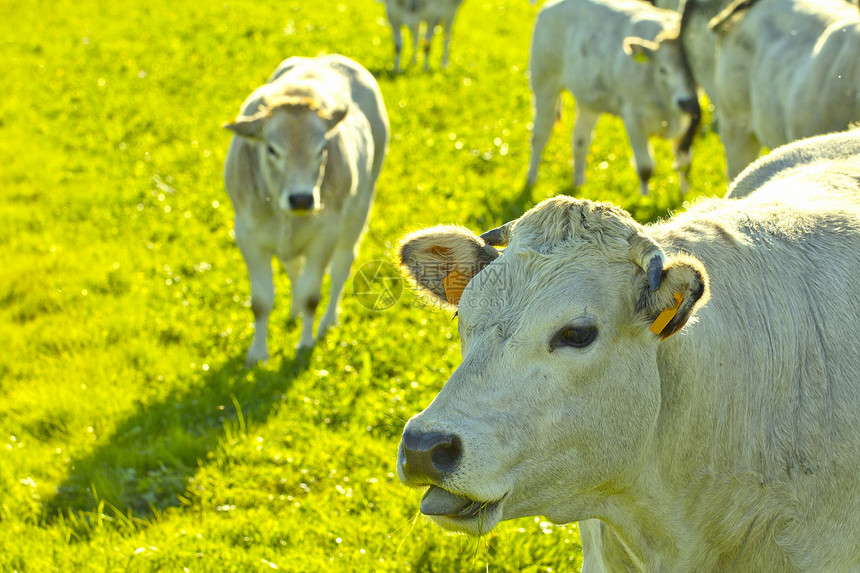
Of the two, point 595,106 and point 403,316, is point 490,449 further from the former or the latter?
point 595,106

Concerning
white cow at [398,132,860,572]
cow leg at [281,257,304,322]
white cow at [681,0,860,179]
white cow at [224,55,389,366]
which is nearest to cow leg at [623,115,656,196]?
white cow at [681,0,860,179]

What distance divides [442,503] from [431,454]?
0.19 meters

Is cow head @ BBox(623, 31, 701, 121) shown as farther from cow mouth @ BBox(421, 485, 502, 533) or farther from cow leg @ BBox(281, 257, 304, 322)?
cow mouth @ BBox(421, 485, 502, 533)

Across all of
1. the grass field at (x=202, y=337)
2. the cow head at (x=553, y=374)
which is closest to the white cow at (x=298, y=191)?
the grass field at (x=202, y=337)

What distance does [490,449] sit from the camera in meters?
2.59

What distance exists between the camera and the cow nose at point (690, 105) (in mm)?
10031

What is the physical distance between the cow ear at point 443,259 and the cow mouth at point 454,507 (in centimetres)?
87

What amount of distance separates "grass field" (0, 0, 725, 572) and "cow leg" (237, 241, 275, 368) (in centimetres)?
19

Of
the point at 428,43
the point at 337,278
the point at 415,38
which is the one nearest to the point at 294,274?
the point at 337,278

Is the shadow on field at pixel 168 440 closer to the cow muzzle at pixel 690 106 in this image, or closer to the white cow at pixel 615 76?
the white cow at pixel 615 76

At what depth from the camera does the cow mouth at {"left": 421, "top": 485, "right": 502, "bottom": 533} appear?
2.61 m

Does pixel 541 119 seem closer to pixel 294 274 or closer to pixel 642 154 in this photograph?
pixel 642 154

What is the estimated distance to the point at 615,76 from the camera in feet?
34.6

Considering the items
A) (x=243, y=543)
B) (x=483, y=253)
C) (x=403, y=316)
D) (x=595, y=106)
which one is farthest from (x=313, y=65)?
(x=483, y=253)
